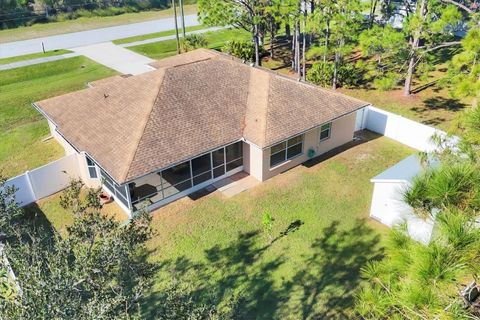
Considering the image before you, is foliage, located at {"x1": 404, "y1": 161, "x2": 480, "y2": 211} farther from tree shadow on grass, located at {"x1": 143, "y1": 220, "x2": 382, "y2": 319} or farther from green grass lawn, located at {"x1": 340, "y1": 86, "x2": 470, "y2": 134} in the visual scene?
green grass lawn, located at {"x1": 340, "y1": 86, "x2": 470, "y2": 134}

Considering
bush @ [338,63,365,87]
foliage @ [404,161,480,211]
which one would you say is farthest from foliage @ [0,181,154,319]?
bush @ [338,63,365,87]

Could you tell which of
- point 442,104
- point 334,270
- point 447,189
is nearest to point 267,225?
point 334,270

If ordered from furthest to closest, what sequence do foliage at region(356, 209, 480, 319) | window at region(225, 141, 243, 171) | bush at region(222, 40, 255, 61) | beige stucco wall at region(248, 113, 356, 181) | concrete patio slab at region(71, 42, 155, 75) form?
bush at region(222, 40, 255, 61), concrete patio slab at region(71, 42, 155, 75), window at region(225, 141, 243, 171), beige stucco wall at region(248, 113, 356, 181), foliage at region(356, 209, 480, 319)

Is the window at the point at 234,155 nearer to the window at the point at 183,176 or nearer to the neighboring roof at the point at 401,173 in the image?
the window at the point at 183,176

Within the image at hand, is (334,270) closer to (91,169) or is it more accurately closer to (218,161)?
(218,161)

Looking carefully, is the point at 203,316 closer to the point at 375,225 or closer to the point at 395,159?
the point at 375,225

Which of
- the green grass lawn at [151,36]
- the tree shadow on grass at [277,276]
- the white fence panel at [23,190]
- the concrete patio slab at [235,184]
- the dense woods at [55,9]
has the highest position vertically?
the dense woods at [55,9]

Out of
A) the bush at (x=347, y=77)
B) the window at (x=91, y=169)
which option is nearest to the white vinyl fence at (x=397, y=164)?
the bush at (x=347, y=77)
